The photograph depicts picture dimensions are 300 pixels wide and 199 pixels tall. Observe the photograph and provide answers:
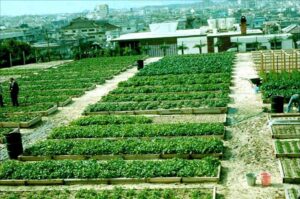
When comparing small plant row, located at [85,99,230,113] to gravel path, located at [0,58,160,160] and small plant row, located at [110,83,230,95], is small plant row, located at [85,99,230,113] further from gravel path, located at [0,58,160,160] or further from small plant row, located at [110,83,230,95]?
small plant row, located at [110,83,230,95]

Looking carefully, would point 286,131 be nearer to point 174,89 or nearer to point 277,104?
point 277,104

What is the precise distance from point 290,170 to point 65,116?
38.4 feet

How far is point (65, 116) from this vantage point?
68.1ft

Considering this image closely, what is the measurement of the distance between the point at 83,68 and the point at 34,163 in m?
23.3

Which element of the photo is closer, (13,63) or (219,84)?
(219,84)

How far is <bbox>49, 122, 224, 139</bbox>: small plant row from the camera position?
15.8 m

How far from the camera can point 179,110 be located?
19.6m

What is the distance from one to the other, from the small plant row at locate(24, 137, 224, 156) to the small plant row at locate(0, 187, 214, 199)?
98.8 inches

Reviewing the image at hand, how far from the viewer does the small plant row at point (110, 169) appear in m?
12.4

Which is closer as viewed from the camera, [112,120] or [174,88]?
[112,120]

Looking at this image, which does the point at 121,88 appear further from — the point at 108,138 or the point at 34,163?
the point at 34,163

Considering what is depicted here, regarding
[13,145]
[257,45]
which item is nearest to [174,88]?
[13,145]

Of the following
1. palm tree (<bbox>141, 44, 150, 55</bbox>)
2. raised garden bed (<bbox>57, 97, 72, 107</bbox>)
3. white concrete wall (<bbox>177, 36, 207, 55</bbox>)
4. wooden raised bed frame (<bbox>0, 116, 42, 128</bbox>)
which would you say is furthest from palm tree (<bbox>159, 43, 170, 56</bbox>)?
wooden raised bed frame (<bbox>0, 116, 42, 128</bbox>)

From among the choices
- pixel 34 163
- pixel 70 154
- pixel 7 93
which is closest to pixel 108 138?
pixel 70 154
